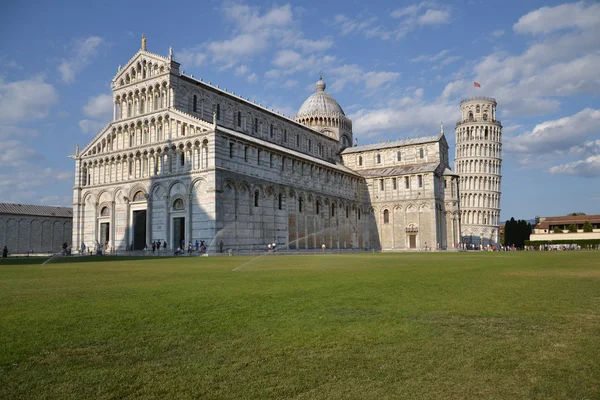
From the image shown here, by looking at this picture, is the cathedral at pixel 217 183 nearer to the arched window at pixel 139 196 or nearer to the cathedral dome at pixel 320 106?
the arched window at pixel 139 196

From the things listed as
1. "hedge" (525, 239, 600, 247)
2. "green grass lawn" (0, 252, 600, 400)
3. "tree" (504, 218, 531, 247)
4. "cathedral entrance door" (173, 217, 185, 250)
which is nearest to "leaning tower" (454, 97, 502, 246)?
"tree" (504, 218, 531, 247)

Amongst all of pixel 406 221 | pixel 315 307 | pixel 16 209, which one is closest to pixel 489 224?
pixel 406 221

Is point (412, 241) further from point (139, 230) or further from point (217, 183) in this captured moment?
point (139, 230)

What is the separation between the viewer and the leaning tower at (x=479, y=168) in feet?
329

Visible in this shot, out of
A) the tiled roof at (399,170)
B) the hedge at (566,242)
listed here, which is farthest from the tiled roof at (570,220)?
the tiled roof at (399,170)

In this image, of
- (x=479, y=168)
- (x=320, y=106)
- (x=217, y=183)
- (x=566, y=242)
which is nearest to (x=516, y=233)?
(x=566, y=242)

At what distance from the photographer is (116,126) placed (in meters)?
51.0

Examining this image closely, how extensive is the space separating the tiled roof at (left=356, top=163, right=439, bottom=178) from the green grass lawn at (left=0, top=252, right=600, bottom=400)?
56277 millimetres

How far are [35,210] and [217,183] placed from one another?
121 feet

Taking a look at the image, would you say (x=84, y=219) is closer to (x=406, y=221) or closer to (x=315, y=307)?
(x=406, y=221)

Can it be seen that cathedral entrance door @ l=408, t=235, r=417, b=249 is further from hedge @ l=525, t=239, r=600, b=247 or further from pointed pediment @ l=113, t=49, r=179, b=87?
pointed pediment @ l=113, t=49, r=179, b=87

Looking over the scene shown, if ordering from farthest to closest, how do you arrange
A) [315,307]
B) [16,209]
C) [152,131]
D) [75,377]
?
[16,209]
[152,131]
[315,307]
[75,377]

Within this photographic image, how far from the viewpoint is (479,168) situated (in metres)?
102

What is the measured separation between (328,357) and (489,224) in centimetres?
10257
